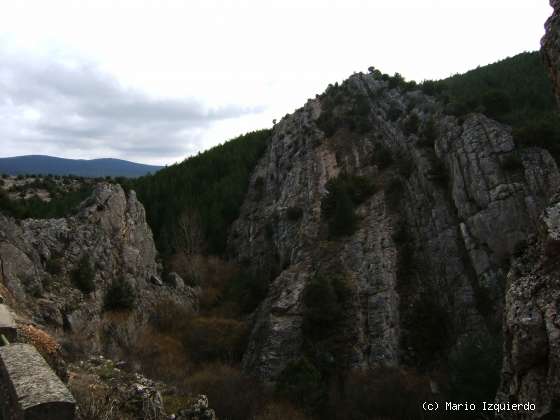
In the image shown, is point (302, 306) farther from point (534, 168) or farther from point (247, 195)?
point (247, 195)

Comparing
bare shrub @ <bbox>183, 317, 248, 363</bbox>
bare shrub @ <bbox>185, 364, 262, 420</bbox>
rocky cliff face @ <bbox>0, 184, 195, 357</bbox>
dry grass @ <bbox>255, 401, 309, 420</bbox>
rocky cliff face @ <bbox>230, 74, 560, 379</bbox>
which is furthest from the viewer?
bare shrub @ <bbox>183, 317, 248, 363</bbox>

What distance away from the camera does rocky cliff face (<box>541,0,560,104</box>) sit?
1555 cm

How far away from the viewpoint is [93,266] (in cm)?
3206

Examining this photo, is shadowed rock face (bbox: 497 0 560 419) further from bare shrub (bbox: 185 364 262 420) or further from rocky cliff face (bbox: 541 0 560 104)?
bare shrub (bbox: 185 364 262 420)

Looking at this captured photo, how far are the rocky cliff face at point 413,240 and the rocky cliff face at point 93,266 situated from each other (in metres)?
9.41

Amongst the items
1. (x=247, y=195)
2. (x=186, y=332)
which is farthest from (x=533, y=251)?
(x=247, y=195)

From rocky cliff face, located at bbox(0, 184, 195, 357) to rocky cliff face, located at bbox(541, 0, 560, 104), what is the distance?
22840 mm

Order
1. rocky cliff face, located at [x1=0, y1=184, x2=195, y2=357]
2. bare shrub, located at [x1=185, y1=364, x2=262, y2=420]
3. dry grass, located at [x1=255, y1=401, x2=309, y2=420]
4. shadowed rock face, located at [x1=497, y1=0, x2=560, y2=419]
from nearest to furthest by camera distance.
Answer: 1. shadowed rock face, located at [x1=497, y1=0, x2=560, y2=419]
2. dry grass, located at [x1=255, y1=401, x2=309, y2=420]
3. bare shrub, located at [x1=185, y1=364, x2=262, y2=420]
4. rocky cliff face, located at [x1=0, y1=184, x2=195, y2=357]

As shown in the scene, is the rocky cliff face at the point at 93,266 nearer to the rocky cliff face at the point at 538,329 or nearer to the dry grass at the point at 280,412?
→ the dry grass at the point at 280,412

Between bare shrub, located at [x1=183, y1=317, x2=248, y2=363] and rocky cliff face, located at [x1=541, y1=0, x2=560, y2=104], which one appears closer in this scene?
rocky cliff face, located at [x1=541, y1=0, x2=560, y2=104]

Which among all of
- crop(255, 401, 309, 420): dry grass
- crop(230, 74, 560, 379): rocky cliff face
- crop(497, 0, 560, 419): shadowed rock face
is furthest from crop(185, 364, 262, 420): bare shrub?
crop(497, 0, 560, 419): shadowed rock face

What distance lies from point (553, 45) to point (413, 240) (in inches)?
743

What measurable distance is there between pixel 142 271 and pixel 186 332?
693 centimetres

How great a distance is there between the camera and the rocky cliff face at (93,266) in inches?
944
